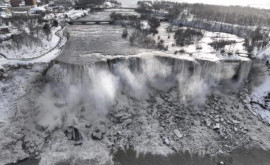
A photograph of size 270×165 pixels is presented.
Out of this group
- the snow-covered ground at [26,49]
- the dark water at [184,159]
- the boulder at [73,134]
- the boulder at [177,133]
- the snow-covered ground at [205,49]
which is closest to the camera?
the dark water at [184,159]

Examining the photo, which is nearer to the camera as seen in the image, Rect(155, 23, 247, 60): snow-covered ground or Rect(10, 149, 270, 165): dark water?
Rect(10, 149, 270, 165): dark water

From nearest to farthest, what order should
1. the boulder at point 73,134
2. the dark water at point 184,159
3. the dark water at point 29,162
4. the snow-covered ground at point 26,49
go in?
the dark water at point 29,162 → the dark water at point 184,159 → the boulder at point 73,134 → the snow-covered ground at point 26,49

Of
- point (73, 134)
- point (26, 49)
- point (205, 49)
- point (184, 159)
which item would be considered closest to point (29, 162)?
point (73, 134)

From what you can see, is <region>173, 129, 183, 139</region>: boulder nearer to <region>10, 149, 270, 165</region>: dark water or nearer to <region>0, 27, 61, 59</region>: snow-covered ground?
<region>10, 149, 270, 165</region>: dark water

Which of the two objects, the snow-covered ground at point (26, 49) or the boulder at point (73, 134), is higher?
the snow-covered ground at point (26, 49)

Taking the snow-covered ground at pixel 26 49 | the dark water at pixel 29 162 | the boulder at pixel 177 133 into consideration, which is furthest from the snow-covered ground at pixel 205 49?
the dark water at pixel 29 162

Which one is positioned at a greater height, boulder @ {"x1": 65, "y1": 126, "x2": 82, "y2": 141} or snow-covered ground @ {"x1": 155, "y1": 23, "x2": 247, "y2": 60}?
snow-covered ground @ {"x1": 155, "y1": 23, "x2": 247, "y2": 60}

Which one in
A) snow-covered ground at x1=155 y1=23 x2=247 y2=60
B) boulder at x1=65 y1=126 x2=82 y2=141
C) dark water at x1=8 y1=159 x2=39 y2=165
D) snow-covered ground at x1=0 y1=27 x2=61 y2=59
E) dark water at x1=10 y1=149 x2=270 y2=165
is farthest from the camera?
snow-covered ground at x1=155 y1=23 x2=247 y2=60

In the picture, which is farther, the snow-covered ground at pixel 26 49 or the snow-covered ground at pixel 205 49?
the snow-covered ground at pixel 205 49

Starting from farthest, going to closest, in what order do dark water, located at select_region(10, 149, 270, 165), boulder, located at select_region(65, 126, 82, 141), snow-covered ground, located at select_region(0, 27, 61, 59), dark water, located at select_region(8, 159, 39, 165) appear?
snow-covered ground, located at select_region(0, 27, 61, 59) < boulder, located at select_region(65, 126, 82, 141) < dark water, located at select_region(10, 149, 270, 165) < dark water, located at select_region(8, 159, 39, 165)

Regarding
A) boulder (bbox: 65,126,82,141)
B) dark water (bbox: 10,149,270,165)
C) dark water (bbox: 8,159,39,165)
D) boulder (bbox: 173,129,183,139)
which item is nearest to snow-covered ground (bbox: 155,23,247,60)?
boulder (bbox: 173,129,183,139)

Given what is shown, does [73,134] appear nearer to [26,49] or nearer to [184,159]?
[184,159]

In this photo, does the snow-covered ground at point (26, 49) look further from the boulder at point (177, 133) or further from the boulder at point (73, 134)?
the boulder at point (177, 133)
